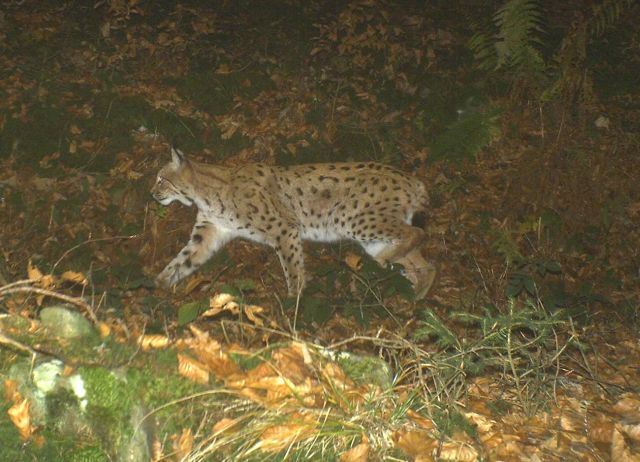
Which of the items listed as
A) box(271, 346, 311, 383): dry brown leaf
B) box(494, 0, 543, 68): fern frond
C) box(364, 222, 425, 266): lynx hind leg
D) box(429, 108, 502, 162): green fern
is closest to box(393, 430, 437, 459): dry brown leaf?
box(271, 346, 311, 383): dry brown leaf

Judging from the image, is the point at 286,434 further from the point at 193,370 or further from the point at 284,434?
the point at 193,370

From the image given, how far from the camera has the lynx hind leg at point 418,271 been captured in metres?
8.01

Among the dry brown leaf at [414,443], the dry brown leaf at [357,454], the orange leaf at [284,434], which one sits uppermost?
the orange leaf at [284,434]

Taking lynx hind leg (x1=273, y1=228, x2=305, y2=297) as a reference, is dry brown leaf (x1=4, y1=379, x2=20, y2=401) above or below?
above

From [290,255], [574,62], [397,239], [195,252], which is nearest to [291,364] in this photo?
[290,255]

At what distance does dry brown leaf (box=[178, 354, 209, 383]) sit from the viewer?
10.6ft

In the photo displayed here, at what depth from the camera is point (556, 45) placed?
1130 centimetres

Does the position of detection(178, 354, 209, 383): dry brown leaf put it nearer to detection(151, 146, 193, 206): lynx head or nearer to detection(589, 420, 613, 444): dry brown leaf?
detection(589, 420, 613, 444): dry brown leaf

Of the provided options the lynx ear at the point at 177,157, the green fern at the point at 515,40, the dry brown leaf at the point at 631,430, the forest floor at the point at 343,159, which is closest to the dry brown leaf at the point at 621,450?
the dry brown leaf at the point at 631,430

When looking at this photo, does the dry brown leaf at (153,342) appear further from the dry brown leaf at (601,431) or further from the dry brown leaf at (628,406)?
the dry brown leaf at (628,406)

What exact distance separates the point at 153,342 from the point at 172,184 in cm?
503

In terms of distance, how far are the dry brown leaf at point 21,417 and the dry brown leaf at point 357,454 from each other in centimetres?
136

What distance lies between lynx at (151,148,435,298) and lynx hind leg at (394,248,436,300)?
11 millimetres

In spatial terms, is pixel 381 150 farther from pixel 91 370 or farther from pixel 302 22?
pixel 91 370
